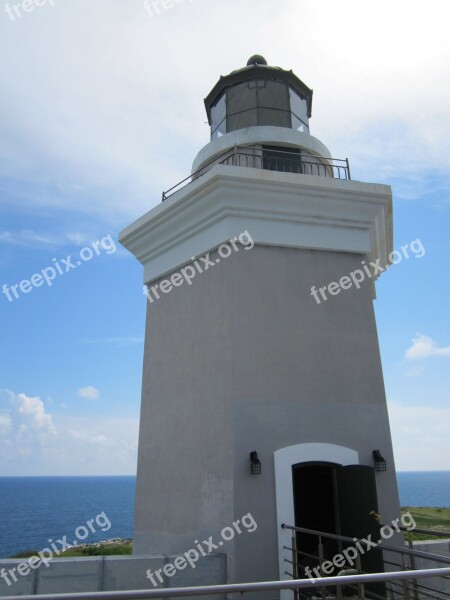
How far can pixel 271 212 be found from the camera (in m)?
8.18

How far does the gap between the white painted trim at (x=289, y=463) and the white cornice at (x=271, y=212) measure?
342cm

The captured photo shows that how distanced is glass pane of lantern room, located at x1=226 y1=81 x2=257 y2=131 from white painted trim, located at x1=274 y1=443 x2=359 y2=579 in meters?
7.11

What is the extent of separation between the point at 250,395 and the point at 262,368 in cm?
49

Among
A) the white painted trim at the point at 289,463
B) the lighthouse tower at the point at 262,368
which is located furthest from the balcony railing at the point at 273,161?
the white painted trim at the point at 289,463

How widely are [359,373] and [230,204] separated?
3.59m

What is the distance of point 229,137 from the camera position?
9.80m

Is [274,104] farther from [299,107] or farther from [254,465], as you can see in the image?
[254,465]

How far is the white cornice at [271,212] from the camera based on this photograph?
311 inches

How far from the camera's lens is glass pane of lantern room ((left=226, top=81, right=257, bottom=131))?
10641 millimetres

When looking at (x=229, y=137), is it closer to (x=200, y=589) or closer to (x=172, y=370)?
(x=172, y=370)

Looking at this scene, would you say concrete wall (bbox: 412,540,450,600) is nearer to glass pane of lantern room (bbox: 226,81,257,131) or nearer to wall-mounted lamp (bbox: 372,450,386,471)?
wall-mounted lamp (bbox: 372,450,386,471)

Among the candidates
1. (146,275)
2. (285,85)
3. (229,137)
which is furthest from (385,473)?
(285,85)

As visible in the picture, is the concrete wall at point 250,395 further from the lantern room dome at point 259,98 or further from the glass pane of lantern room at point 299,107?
the glass pane of lantern room at point 299,107

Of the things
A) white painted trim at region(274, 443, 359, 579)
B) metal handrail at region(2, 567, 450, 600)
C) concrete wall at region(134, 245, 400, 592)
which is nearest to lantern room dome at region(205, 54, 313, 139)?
concrete wall at region(134, 245, 400, 592)
